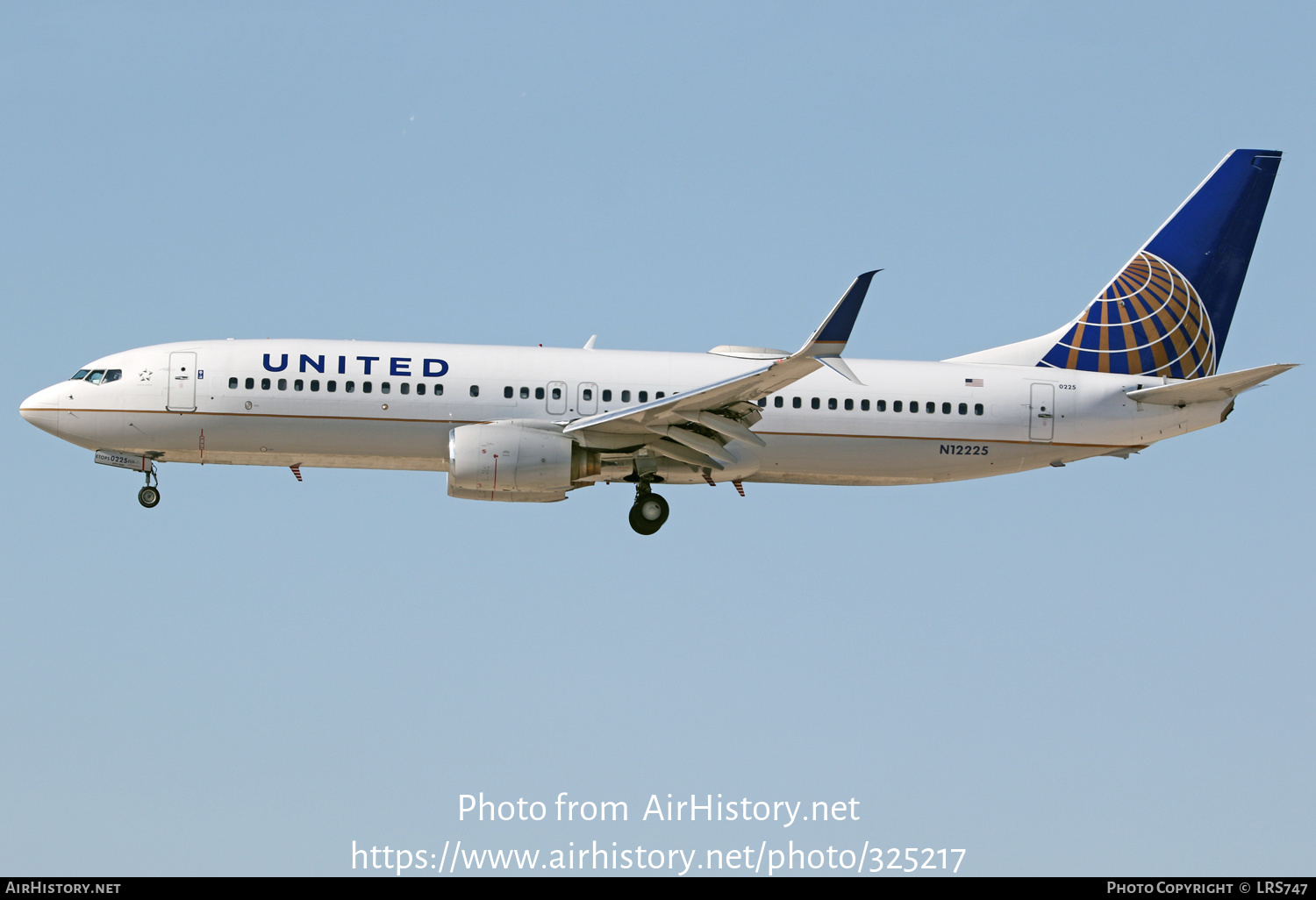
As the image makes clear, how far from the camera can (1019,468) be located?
1320 inches

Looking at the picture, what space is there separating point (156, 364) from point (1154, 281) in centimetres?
2259

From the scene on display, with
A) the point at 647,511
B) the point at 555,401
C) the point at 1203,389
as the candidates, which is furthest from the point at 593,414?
the point at 1203,389

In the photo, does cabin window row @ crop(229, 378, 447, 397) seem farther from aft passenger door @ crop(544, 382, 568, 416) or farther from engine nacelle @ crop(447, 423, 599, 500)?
aft passenger door @ crop(544, 382, 568, 416)

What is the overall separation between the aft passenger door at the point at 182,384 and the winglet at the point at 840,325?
42.2ft

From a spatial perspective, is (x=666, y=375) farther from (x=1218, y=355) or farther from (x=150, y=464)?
(x=1218, y=355)

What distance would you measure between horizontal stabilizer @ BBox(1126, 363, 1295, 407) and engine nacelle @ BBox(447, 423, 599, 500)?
1264cm

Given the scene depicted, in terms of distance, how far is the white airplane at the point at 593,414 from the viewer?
Answer: 3056 centimetres

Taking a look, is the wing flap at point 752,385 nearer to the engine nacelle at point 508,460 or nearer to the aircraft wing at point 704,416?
the aircraft wing at point 704,416

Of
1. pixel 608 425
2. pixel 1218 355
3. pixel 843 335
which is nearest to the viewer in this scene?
pixel 843 335

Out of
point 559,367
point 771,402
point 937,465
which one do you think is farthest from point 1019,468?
point 559,367

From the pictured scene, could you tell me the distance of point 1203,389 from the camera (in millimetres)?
32375

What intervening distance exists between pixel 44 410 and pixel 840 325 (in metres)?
16.7

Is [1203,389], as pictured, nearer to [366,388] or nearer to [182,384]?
[366,388]

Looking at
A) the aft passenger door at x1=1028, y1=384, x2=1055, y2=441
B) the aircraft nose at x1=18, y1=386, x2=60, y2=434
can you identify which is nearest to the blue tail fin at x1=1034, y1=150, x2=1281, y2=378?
the aft passenger door at x1=1028, y1=384, x2=1055, y2=441
